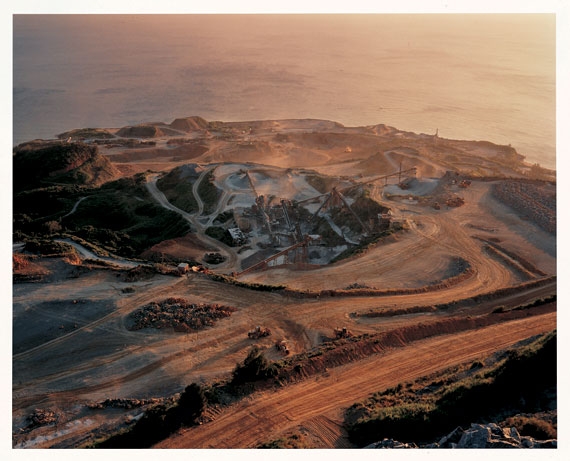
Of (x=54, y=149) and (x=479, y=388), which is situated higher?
(x=54, y=149)

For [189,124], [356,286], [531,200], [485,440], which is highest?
[189,124]

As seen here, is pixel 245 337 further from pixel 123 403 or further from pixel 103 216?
pixel 103 216

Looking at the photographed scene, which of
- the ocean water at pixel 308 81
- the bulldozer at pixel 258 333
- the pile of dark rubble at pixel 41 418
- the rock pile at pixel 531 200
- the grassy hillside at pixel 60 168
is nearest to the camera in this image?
the pile of dark rubble at pixel 41 418

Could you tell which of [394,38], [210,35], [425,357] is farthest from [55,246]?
[210,35]

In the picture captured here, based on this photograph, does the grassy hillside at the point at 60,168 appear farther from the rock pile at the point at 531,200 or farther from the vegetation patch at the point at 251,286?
the rock pile at the point at 531,200

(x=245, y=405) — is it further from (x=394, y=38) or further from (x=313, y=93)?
(x=394, y=38)

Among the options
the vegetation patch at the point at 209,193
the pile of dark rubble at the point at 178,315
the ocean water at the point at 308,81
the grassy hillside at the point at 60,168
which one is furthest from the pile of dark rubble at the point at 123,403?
the ocean water at the point at 308,81

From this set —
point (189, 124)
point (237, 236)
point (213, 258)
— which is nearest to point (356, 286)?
point (213, 258)
